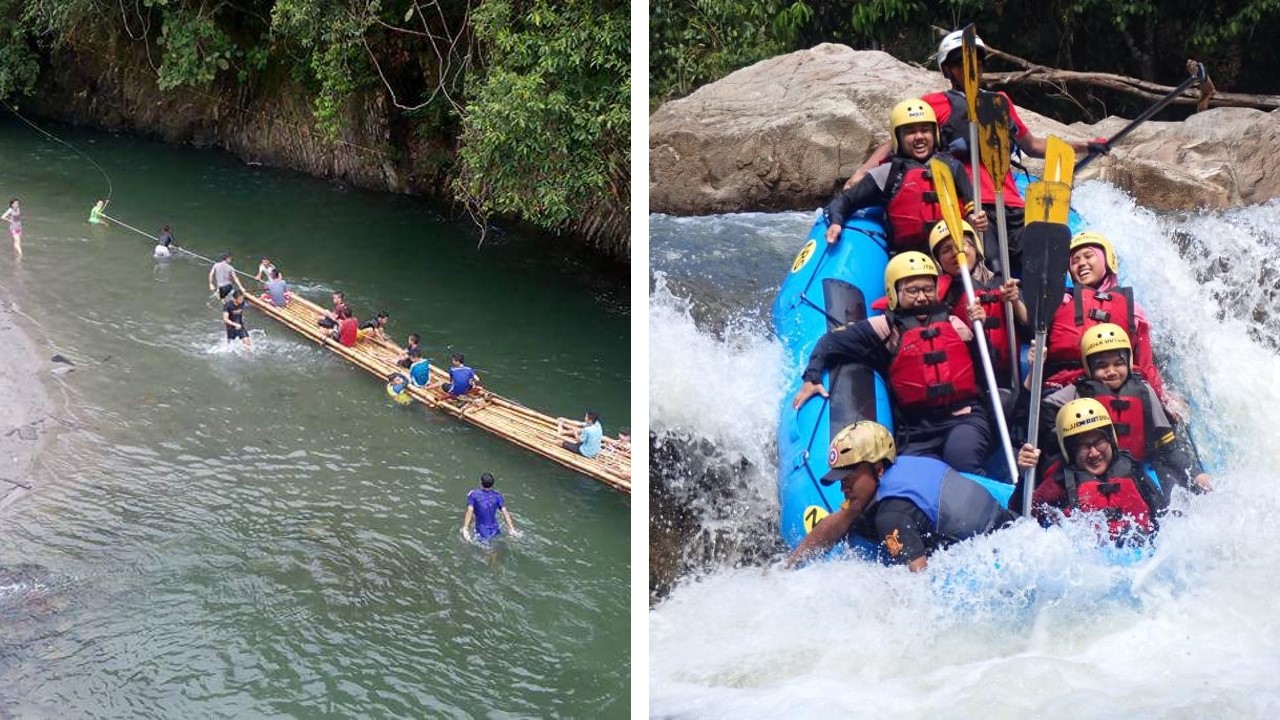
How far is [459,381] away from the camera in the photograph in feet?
25.3

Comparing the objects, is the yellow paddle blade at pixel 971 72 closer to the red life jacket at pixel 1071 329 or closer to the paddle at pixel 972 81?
the paddle at pixel 972 81

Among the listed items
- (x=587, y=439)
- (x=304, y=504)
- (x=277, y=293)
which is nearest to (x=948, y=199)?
(x=587, y=439)

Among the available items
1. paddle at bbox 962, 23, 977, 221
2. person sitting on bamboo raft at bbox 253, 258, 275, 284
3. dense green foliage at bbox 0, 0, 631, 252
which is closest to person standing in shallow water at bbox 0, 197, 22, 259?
dense green foliage at bbox 0, 0, 631, 252

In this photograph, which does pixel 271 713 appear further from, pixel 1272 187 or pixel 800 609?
pixel 1272 187

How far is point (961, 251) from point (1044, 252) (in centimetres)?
19

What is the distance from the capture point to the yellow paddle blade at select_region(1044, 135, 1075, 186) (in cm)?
311

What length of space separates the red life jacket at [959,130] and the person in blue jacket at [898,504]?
72 cm

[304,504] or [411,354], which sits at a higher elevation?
[411,354]

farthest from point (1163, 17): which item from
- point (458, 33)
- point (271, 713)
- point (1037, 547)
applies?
point (458, 33)

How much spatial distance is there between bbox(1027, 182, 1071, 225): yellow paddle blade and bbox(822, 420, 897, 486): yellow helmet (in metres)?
0.65

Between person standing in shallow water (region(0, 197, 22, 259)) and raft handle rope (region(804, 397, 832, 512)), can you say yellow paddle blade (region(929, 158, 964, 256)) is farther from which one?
person standing in shallow water (region(0, 197, 22, 259))

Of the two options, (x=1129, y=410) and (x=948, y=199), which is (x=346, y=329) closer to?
(x=948, y=199)

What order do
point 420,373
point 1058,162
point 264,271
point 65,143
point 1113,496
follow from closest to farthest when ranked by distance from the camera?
point 1113,496 < point 1058,162 < point 420,373 < point 264,271 < point 65,143

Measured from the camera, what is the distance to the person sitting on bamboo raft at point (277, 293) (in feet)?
29.9
